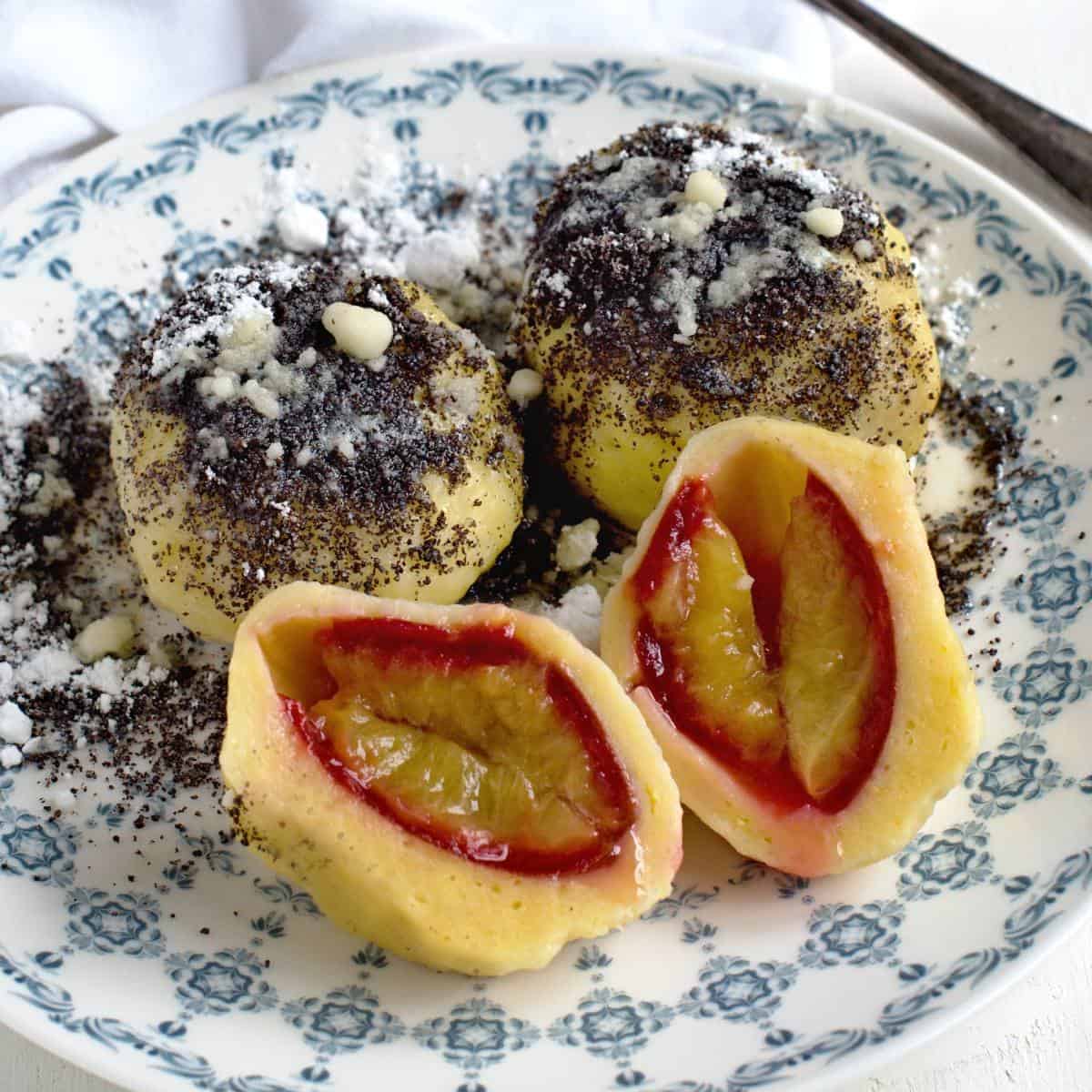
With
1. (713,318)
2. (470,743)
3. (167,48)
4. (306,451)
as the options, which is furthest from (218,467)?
(167,48)

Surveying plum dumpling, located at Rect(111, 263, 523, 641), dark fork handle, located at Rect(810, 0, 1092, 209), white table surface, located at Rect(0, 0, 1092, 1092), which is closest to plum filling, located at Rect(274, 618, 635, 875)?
plum dumpling, located at Rect(111, 263, 523, 641)

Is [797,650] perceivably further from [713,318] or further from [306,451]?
[306,451]

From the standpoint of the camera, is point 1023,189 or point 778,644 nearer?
point 778,644

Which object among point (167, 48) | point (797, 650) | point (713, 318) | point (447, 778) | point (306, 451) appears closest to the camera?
point (447, 778)

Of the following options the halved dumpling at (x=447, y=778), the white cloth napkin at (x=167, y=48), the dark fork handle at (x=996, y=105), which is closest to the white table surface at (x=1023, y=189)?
the dark fork handle at (x=996, y=105)

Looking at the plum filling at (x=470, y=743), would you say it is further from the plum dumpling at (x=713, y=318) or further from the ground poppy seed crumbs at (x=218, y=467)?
the plum dumpling at (x=713, y=318)

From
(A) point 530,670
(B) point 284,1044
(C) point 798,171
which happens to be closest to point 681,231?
(C) point 798,171

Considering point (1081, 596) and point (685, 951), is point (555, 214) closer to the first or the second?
point (1081, 596)

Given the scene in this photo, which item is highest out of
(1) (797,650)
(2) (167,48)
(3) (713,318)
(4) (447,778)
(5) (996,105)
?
(5) (996,105)
